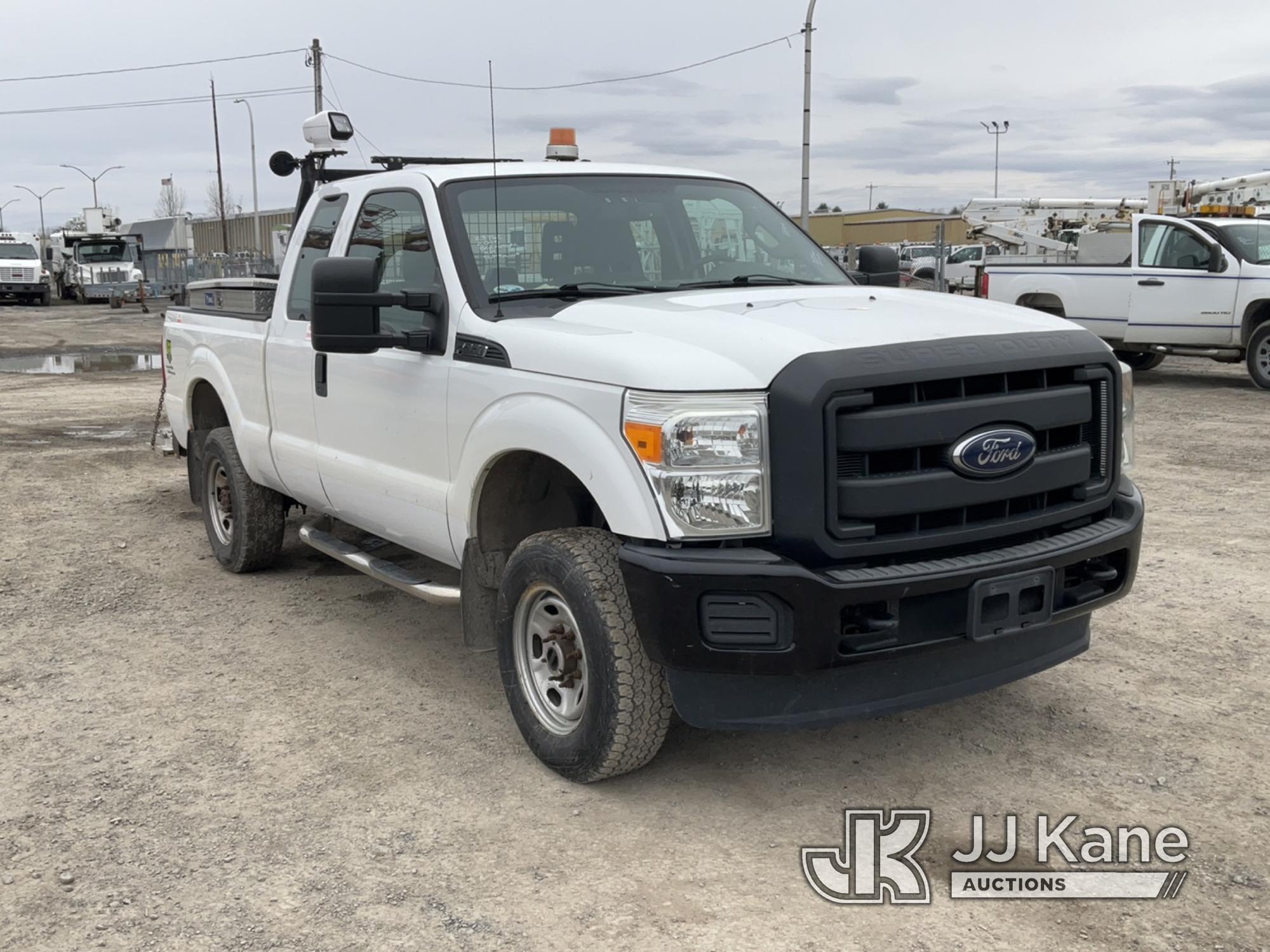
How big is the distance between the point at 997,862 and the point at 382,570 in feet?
8.75

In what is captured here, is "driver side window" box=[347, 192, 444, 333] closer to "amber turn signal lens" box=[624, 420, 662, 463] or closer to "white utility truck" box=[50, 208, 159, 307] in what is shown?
"amber turn signal lens" box=[624, 420, 662, 463]

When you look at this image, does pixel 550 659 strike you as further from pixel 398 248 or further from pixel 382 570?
A: pixel 398 248

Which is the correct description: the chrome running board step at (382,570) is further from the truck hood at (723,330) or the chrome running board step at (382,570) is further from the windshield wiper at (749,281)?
the windshield wiper at (749,281)

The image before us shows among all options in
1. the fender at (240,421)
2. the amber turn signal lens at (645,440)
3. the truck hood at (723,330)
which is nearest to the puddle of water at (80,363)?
the fender at (240,421)

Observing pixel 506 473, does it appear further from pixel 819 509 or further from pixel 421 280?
pixel 819 509

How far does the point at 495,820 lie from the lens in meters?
3.77

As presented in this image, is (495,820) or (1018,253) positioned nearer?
(495,820)

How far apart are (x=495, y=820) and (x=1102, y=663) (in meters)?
2.68

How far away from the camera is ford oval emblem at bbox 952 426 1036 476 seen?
11.6 feet

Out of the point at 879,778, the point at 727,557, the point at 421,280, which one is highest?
the point at 421,280

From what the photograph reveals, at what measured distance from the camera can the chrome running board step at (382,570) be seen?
460 cm

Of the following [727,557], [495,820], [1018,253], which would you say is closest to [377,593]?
[495,820]

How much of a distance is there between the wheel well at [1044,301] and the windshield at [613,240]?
1138 centimetres

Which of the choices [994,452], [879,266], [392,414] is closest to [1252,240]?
Result: [879,266]
